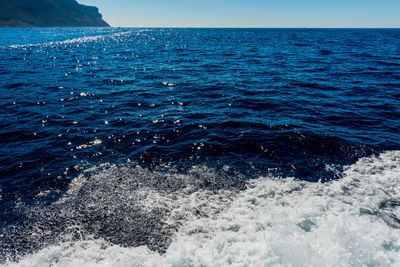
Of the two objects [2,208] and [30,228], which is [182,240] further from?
[2,208]

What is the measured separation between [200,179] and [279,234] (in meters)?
3.58

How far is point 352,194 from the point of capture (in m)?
7.59

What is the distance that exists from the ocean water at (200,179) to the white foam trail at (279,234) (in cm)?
3

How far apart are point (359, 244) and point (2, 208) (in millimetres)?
11450

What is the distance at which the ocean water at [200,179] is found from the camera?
5746 mm

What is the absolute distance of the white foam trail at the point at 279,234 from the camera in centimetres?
541

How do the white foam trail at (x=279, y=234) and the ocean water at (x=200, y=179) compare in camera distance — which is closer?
the white foam trail at (x=279, y=234)

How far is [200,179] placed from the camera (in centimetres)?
856

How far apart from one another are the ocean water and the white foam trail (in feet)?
0.11

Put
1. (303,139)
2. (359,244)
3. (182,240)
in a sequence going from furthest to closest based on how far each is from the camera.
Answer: (303,139)
(182,240)
(359,244)

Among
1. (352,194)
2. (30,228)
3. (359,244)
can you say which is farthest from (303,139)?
(30,228)

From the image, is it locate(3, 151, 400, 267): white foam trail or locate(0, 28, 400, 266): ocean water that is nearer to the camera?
locate(3, 151, 400, 267): white foam trail

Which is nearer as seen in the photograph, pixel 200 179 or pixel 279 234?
pixel 279 234

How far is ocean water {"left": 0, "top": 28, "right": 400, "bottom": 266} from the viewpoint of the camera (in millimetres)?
5746
